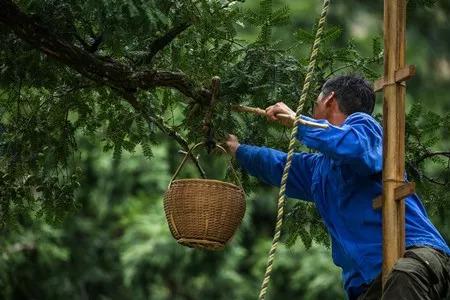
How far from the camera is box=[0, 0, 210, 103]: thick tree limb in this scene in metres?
5.39

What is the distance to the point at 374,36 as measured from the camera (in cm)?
606

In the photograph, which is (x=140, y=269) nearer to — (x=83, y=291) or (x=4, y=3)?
(x=83, y=291)

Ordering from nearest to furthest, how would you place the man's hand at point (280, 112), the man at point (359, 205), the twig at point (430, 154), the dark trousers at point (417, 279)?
the dark trousers at point (417, 279), the man at point (359, 205), the man's hand at point (280, 112), the twig at point (430, 154)

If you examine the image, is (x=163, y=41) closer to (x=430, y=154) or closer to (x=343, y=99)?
(x=343, y=99)

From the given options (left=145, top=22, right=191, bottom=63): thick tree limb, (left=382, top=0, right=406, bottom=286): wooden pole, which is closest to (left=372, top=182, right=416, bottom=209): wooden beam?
(left=382, top=0, right=406, bottom=286): wooden pole

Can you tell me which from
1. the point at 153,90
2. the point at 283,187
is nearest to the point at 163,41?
the point at 153,90

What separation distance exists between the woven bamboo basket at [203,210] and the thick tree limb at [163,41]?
78 centimetres

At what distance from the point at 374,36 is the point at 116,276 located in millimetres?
9722

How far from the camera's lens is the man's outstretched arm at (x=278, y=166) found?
17.6 feet

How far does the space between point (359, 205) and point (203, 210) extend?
2.27 feet

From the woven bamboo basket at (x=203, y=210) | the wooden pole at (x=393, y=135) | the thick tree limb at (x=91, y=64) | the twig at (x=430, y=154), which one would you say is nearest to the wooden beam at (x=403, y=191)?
the wooden pole at (x=393, y=135)

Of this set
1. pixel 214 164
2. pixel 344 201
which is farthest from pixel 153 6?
pixel 214 164

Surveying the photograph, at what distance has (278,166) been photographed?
5398 mm

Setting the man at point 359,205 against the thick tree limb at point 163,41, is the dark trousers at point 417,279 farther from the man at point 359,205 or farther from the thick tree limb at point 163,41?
the thick tree limb at point 163,41
